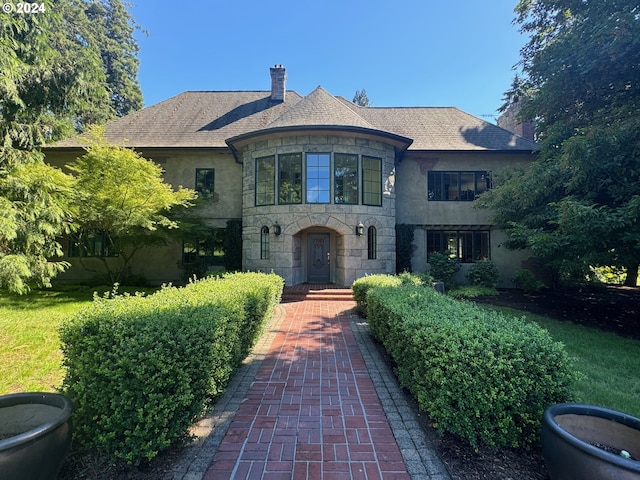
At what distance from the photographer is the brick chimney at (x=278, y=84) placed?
16.3 meters

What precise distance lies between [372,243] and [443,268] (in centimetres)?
377

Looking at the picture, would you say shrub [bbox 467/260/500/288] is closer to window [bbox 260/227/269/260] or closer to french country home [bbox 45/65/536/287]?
french country home [bbox 45/65/536/287]

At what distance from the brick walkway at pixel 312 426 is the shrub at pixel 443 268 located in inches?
350

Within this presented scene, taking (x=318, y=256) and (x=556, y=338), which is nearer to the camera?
(x=556, y=338)

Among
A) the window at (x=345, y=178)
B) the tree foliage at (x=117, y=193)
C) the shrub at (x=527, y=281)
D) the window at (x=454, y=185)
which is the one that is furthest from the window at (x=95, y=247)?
the shrub at (x=527, y=281)

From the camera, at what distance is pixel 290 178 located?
11.6 m

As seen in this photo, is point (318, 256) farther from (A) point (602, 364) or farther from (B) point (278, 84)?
(B) point (278, 84)

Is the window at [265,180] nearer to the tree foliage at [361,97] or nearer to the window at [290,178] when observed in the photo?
the window at [290,178]

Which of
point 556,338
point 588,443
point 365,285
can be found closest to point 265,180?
point 365,285

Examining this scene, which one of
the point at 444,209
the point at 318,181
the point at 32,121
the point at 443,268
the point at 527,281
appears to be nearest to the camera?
the point at 32,121

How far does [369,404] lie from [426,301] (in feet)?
5.78

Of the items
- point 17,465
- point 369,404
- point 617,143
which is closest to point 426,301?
point 369,404

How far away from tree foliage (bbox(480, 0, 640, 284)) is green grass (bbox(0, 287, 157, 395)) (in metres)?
9.88

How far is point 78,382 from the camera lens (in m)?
2.60
